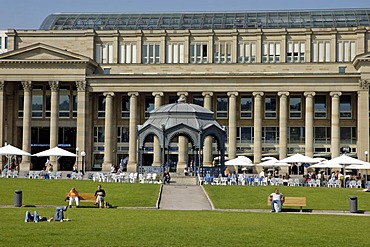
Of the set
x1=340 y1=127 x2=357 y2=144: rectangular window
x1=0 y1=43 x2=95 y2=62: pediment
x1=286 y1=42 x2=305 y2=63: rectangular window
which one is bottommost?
x1=340 y1=127 x2=357 y2=144: rectangular window

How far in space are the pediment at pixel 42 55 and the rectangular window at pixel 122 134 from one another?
11.0 m

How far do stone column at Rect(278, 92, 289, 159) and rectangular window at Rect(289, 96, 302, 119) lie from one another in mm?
4014

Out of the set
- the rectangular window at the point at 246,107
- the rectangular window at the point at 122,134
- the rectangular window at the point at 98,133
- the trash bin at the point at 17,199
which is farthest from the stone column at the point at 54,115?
the trash bin at the point at 17,199

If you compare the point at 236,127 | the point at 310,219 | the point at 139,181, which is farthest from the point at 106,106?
the point at 310,219

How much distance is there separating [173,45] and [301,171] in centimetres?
2680

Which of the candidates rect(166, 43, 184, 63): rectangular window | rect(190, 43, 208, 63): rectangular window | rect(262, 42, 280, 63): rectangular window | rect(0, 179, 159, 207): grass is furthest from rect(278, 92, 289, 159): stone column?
rect(0, 179, 159, 207): grass

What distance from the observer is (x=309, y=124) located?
10112cm

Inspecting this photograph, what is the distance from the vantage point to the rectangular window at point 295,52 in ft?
364

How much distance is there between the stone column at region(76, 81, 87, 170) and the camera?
4094 inches

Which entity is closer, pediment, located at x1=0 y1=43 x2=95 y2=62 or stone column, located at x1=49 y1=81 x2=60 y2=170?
stone column, located at x1=49 y1=81 x2=60 y2=170

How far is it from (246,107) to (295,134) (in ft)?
24.9

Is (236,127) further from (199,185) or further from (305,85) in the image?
(199,185)

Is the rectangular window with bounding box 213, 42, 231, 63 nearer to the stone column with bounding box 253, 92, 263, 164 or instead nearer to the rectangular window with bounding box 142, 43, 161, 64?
the rectangular window with bounding box 142, 43, 161, 64

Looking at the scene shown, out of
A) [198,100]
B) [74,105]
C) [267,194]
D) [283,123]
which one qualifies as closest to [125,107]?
[74,105]
